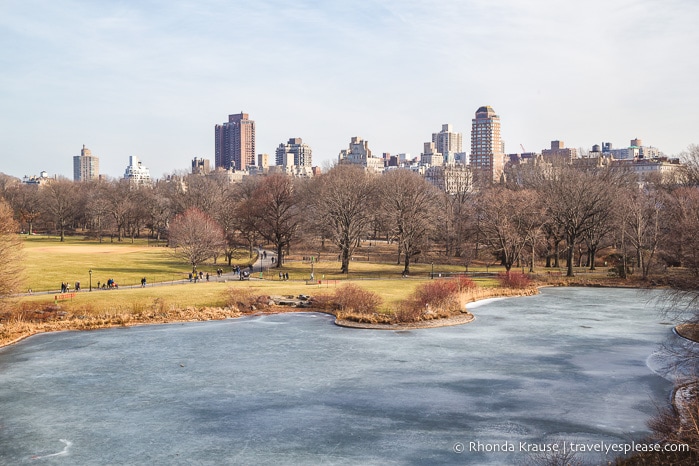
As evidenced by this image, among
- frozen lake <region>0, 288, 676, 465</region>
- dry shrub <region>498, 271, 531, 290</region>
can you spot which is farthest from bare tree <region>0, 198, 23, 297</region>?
dry shrub <region>498, 271, 531, 290</region>

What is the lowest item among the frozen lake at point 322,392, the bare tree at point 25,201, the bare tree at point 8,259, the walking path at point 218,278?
the frozen lake at point 322,392

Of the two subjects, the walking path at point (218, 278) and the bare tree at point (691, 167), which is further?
the bare tree at point (691, 167)

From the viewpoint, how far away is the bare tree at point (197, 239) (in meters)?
73.6

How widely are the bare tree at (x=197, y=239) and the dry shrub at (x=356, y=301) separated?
29065mm

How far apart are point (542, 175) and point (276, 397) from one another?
85958 millimetres

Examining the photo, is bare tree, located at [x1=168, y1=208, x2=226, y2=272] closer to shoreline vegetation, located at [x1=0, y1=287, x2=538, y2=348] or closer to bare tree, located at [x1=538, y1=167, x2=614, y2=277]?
shoreline vegetation, located at [x1=0, y1=287, x2=538, y2=348]

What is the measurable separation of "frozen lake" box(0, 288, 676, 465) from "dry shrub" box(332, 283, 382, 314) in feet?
14.8

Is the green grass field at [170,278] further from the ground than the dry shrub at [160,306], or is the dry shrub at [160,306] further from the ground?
Result: the green grass field at [170,278]

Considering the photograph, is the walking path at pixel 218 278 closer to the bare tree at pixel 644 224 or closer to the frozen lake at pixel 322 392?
the frozen lake at pixel 322 392

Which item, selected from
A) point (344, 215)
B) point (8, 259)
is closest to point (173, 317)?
point (8, 259)

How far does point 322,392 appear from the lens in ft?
88.3

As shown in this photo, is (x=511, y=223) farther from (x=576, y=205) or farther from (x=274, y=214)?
(x=274, y=214)

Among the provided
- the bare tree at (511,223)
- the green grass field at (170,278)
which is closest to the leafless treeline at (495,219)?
the bare tree at (511,223)

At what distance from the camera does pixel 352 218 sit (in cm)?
7700
